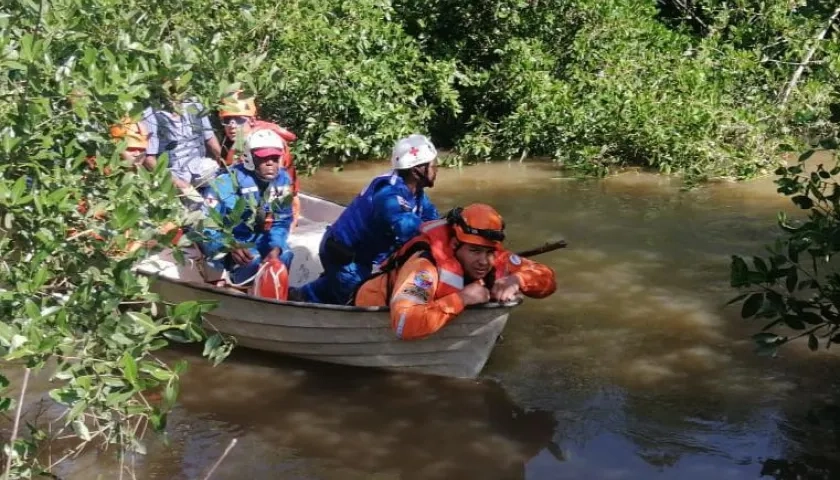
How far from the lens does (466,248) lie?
649 cm

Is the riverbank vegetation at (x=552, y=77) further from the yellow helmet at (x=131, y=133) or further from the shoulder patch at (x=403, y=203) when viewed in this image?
the shoulder patch at (x=403, y=203)

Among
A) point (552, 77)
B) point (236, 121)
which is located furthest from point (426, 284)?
point (552, 77)

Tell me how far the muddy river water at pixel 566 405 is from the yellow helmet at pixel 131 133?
1.57m

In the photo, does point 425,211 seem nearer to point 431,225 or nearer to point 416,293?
point 431,225

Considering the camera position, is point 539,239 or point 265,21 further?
point 265,21

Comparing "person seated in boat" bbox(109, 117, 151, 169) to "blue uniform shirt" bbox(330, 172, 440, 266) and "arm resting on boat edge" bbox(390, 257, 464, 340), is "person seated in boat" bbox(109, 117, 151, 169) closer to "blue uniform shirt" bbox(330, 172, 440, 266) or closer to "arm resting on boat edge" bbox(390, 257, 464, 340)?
"blue uniform shirt" bbox(330, 172, 440, 266)

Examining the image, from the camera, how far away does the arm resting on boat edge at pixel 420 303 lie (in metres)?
6.42

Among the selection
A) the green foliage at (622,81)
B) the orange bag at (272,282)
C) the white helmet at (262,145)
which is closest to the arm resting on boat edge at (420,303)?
the orange bag at (272,282)

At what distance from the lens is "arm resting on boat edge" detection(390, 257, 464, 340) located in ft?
21.1

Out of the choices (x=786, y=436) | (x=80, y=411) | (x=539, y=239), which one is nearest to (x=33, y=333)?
(x=80, y=411)

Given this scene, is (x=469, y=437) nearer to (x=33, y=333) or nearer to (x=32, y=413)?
(x=32, y=413)

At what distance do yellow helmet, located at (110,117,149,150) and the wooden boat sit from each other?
82 centimetres

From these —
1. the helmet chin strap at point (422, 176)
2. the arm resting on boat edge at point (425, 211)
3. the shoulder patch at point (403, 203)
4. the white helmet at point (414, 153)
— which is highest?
the white helmet at point (414, 153)

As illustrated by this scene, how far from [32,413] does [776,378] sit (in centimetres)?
478
